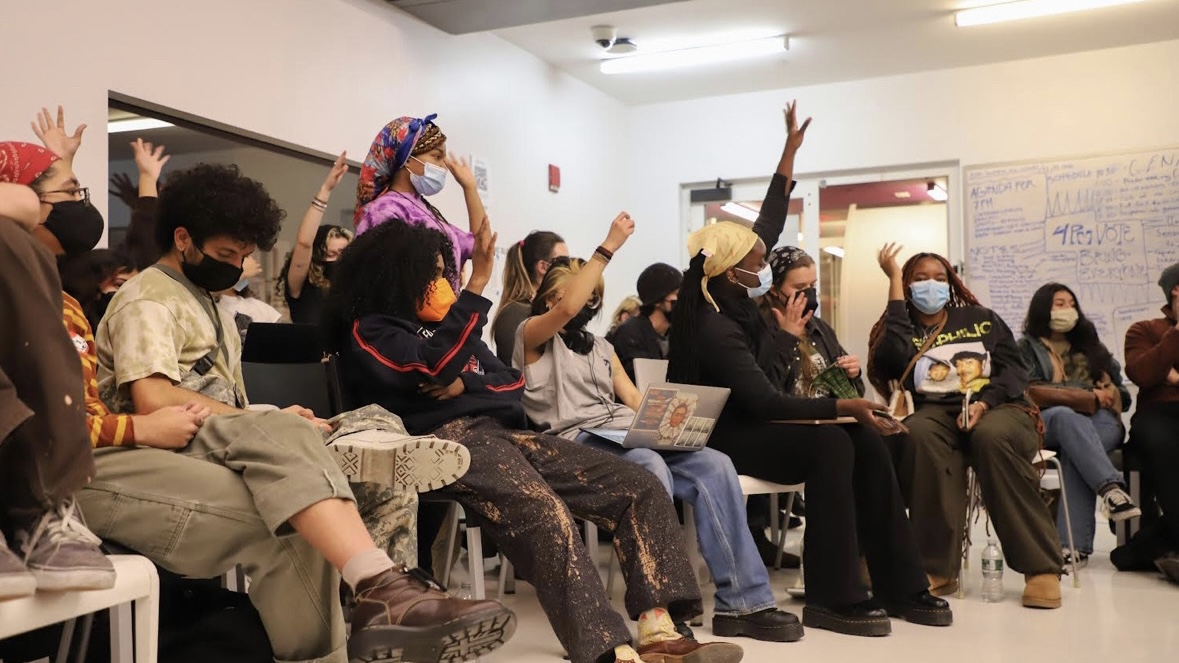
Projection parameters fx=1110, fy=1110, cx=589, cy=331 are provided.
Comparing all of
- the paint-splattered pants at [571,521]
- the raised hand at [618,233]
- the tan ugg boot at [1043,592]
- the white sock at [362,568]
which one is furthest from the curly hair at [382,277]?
the tan ugg boot at [1043,592]

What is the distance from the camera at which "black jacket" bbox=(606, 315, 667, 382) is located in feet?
14.3

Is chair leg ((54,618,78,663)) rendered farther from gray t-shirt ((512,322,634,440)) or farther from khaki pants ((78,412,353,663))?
gray t-shirt ((512,322,634,440))

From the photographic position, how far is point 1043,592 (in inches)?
142

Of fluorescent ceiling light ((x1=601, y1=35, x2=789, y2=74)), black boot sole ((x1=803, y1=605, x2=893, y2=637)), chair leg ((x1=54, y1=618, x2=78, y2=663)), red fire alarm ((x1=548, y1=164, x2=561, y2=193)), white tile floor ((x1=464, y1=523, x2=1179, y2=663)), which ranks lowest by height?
white tile floor ((x1=464, y1=523, x2=1179, y2=663))

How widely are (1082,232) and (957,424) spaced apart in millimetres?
3284

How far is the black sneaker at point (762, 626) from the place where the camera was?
309cm

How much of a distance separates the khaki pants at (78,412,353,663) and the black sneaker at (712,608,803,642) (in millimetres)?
1476

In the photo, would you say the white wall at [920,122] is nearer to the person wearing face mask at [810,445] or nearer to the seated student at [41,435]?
the person wearing face mask at [810,445]

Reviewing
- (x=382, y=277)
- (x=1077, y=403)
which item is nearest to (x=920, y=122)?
(x=1077, y=403)

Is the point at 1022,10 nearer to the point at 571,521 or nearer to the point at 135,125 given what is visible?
the point at 135,125

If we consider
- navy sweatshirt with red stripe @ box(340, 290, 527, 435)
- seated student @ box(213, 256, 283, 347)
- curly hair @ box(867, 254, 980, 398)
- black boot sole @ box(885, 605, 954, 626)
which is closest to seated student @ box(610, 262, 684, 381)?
curly hair @ box(867, 254, 980, 398)

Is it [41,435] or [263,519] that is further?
[263,519]

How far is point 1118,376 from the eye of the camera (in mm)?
5059

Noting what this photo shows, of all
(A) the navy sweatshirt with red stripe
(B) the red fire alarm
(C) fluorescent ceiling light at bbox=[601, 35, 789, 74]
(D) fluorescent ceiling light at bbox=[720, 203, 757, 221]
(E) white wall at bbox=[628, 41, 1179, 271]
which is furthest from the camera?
(D) fluorescent ceiling light at bbox=[720, 203, 757, 221]
